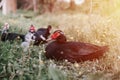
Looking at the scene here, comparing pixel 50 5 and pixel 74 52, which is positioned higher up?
→ pixel 74 52

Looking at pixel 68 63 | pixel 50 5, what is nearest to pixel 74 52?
pixel 68 63

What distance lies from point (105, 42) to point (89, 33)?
52cm

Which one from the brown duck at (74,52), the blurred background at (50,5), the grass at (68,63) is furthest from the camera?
the blurred background at (50,5)

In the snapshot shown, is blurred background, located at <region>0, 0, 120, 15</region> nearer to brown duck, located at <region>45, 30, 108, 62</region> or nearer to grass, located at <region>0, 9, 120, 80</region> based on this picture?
grass, located at <region>0, 9, 120, 80</region>

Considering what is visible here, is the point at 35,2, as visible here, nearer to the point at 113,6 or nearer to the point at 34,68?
the point at 113,6

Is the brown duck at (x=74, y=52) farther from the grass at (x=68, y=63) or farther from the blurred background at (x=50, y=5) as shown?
the blurred background at (x=50, y=5)

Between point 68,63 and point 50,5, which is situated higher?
point 68,63

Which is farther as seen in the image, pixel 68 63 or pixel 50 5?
pixel 50 5

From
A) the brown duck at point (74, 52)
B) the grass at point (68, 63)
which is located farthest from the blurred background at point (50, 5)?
the brown duck at point (74, 52)

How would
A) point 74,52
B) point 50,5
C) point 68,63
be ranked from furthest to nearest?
1. point 50,5
2. point 74,52
3. point 68,63

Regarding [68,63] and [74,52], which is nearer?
[68,63]

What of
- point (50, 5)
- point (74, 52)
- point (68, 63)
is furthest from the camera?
point (50, 5)

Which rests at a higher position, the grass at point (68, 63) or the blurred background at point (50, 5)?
the grass at point (68, 63)

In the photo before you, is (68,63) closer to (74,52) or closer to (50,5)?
(74,52)
